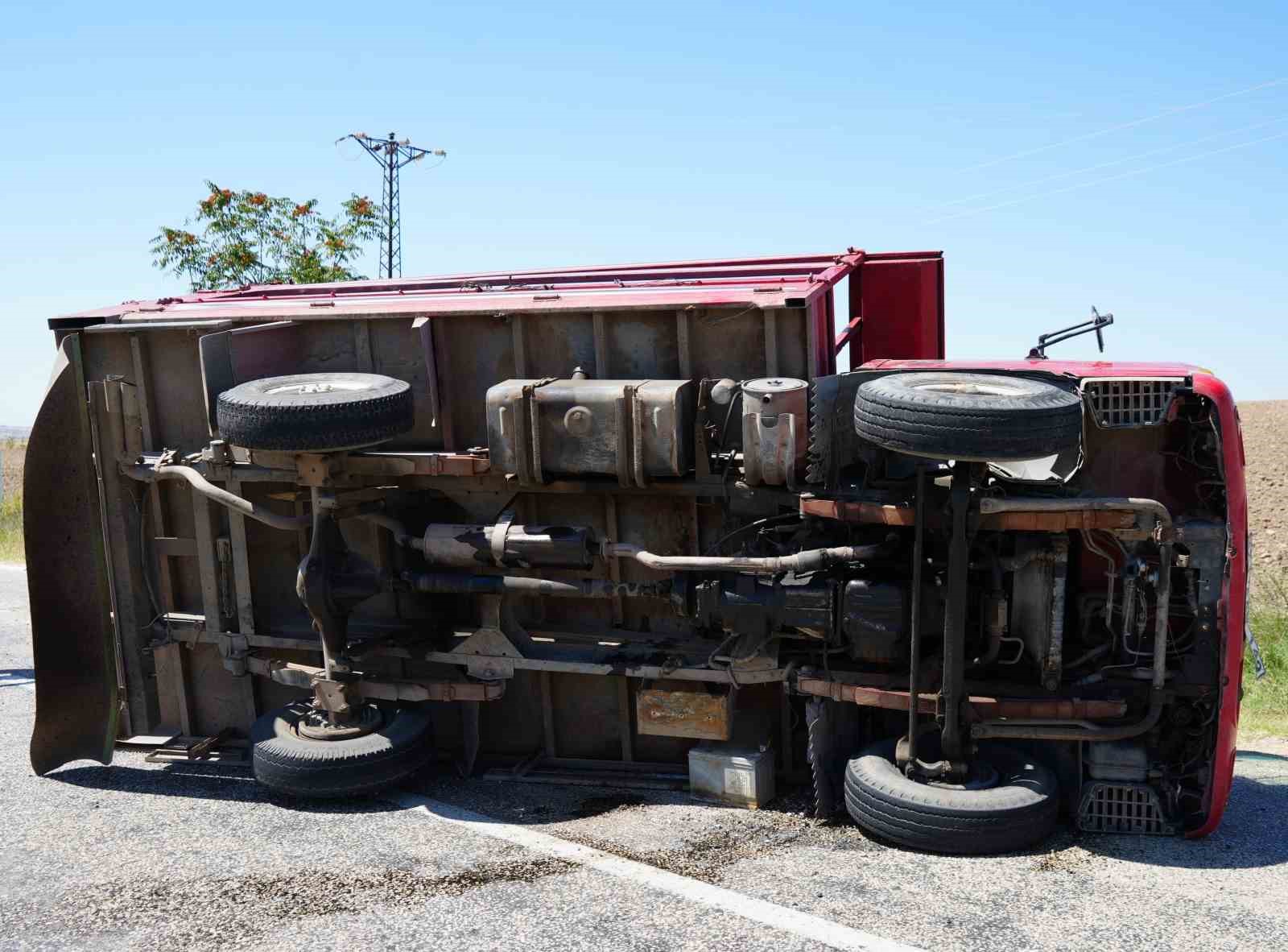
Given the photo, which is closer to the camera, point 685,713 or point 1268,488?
point 685,713

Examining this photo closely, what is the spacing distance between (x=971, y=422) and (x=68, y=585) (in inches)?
212

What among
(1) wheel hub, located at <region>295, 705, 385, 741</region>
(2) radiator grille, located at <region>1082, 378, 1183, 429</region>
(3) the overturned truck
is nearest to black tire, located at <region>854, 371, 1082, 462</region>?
(3) the overturned truck

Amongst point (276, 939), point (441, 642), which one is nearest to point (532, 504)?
point (441, 642)

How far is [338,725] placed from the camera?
6609 mm

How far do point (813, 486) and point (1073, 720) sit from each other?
161cm

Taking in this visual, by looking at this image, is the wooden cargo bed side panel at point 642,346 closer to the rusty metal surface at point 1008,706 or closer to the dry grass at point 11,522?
the rusty metal surface at point 1008,706

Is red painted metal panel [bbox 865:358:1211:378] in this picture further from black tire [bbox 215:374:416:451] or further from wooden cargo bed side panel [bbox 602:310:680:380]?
black tire [bbox 215:374:416:451]

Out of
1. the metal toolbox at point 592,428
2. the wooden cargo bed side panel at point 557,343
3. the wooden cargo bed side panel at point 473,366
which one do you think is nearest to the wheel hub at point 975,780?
the metal toolbox at point 592,428

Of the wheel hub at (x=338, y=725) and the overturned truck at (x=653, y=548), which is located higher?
the overturned truck at (x=653, y=548)

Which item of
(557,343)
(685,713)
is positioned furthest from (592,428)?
(685,713)

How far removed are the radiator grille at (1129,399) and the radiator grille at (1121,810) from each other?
5.58 ft

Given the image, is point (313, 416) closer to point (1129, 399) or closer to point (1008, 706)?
point (1008, 706)

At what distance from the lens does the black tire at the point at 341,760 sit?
6.25 metres

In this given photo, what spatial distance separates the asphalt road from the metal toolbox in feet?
5.78
